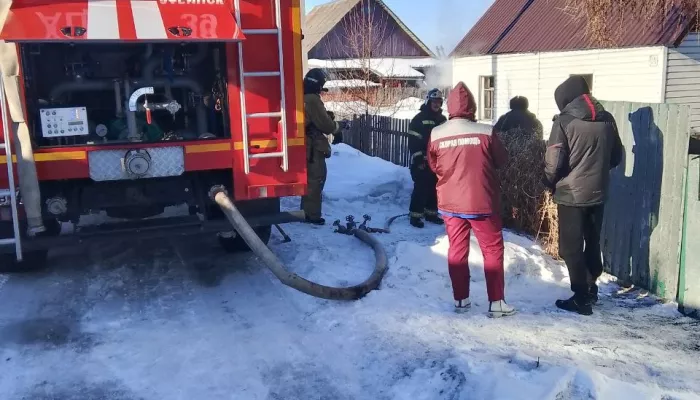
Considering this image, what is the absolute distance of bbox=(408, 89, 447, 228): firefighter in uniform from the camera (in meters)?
8.34

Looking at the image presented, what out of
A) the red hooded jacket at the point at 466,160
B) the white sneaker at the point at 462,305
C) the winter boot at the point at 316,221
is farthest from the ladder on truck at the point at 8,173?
the winter boot at the point at 316,221

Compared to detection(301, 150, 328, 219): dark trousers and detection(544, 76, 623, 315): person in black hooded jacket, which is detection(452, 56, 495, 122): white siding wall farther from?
detection(544, 76, 623, 315): person in black hooded jacket

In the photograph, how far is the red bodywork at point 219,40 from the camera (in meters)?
5.04

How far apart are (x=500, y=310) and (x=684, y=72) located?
13.9 m

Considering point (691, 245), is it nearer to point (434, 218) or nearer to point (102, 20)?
point (434, 218)

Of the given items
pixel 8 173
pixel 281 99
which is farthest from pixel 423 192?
pixel 8 173

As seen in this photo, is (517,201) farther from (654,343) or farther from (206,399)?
(206,399)

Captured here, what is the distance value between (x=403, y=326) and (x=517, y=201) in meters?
3.12

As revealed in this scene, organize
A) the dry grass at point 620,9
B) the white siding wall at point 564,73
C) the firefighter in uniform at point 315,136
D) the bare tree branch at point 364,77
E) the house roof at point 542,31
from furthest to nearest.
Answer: the bare tree branch at point 364,77, the white siding wall at point 564,73, the house roof at point 542,31, the dry grass at point 620,9, the firefighter in uniform at point 315,136

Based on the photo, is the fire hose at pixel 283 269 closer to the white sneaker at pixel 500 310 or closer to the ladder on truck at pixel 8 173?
the white sneaker at pixel 500 310

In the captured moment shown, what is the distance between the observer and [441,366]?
Result: 4.13 metres

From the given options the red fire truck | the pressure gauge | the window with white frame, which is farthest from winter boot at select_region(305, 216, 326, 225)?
the window with white frame

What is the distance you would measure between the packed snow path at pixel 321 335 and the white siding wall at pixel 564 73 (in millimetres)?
11949

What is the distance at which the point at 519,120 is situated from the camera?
8.48 m
